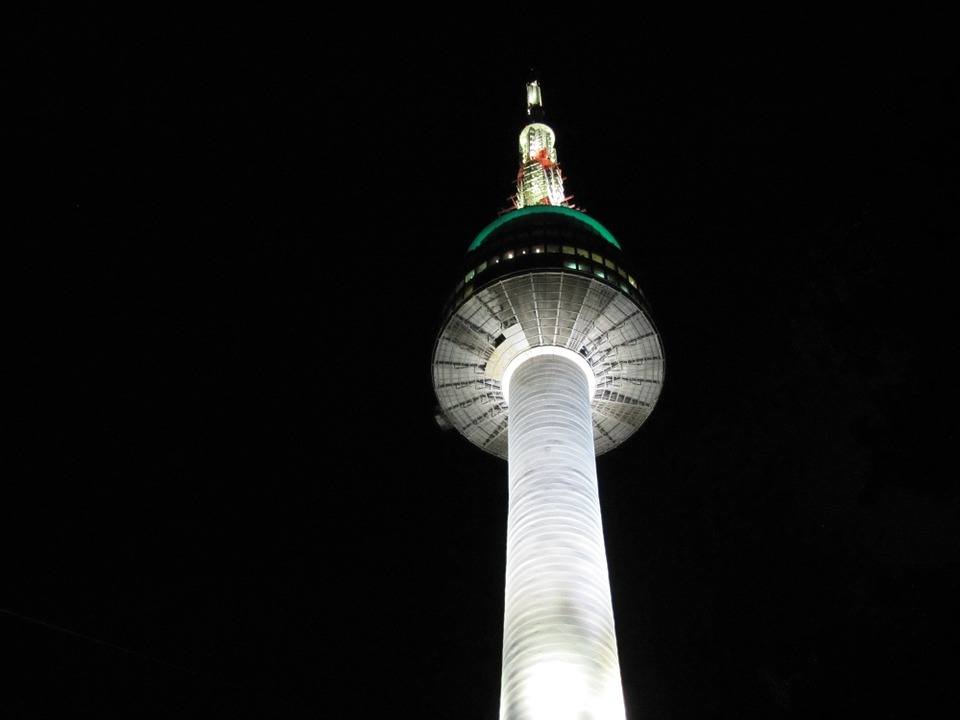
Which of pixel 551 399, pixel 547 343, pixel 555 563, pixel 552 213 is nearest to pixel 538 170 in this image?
pixel 552 213

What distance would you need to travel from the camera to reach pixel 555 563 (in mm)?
→ 32344

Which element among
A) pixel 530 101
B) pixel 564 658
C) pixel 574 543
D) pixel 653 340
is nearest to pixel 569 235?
pixel 653 340

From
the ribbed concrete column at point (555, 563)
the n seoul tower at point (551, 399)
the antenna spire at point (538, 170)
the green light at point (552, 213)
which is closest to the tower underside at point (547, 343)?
the n seoul tower at point (551, 399)

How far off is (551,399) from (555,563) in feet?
28.5

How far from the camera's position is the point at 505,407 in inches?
1790

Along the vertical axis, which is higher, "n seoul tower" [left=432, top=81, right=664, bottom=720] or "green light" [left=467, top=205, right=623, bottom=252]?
"green light" [left=467, top=205, right=623, bottom=252]

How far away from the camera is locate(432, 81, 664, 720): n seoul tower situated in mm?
30281

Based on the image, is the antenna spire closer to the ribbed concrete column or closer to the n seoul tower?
the n seoul tower

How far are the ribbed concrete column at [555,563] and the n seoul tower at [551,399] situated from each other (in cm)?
5

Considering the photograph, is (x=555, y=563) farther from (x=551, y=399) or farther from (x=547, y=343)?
(x=547, y=343)

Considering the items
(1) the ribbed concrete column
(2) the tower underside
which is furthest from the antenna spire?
(1) the ribbed concrete column

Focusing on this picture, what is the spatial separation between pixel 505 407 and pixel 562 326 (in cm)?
589

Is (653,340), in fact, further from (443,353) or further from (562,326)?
(443,353)

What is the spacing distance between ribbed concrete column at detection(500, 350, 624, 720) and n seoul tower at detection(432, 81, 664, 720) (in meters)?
0.05
